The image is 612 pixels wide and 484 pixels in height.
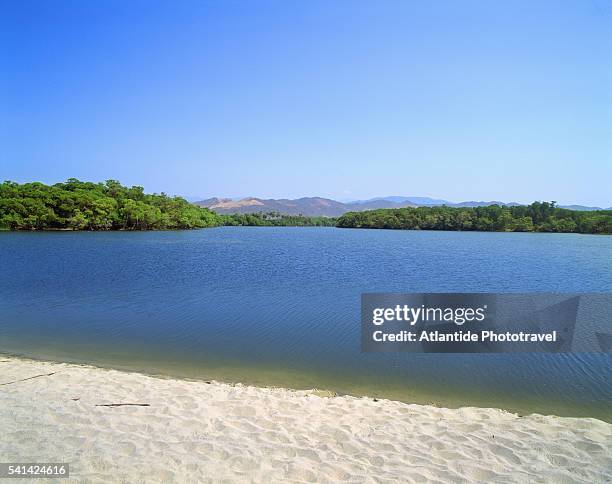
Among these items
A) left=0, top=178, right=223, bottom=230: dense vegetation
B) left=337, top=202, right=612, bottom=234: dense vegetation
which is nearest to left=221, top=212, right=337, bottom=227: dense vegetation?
left=337, top=202, right=612, bottom=234: dense vegetation

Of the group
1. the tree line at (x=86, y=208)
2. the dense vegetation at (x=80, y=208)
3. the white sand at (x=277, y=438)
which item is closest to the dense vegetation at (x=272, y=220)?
the tree line at (x=86, y=208)

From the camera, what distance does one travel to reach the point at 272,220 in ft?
540

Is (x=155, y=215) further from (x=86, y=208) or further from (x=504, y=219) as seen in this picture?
(x=504, y=219)

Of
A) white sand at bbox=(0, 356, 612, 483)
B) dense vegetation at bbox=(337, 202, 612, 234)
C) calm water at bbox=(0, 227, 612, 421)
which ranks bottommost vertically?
calm water at bbox=(0, 227, 612, 421)

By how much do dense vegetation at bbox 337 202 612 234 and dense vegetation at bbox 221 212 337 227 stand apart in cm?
4842

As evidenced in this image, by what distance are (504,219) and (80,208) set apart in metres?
102

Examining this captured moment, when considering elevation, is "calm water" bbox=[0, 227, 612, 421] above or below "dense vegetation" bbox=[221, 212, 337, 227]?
below

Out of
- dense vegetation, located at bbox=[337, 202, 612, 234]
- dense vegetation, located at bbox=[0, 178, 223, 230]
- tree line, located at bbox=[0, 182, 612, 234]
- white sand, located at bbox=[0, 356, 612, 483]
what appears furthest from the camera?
dense vegetation, located at bbox=[337, 202, 612, 234]

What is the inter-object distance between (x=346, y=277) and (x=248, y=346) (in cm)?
1309

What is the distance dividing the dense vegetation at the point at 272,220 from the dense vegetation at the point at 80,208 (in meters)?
58.7

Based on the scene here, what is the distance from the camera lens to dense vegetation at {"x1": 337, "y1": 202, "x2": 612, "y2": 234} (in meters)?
97.0

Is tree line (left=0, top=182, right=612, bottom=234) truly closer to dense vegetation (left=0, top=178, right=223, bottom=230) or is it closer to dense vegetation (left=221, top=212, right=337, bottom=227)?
dense vegetation (left=0, top=178, right=223, bottom=230)

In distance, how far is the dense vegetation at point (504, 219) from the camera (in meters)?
97.0

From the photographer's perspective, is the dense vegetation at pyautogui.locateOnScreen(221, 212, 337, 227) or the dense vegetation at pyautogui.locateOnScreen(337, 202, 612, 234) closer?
the dense vegetation at pyautogui.locateOnScreen(337, 202, 612, 234)
